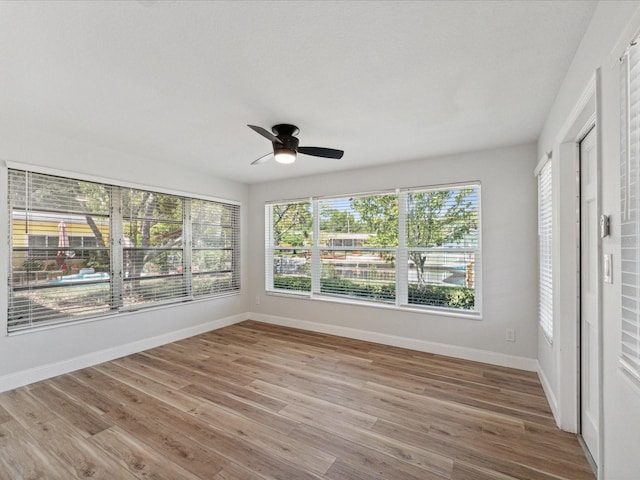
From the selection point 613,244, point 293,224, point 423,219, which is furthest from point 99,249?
point 613,244

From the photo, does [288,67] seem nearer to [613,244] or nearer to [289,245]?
[613,244]

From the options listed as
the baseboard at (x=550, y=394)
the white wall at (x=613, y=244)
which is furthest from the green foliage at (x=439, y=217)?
the white wall at (x=613, y=244)

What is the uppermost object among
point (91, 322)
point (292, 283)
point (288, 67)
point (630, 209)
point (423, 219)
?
point (288, 67)

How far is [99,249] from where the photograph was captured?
3527mm

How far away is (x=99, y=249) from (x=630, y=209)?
4446 millimetres

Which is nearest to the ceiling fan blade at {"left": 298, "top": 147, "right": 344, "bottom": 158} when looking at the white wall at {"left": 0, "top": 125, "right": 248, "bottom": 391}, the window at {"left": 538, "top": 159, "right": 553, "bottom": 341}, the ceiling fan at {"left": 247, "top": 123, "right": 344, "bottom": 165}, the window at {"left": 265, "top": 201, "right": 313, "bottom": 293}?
the ceiling fan at {"left": 247, "top": 123, "right": 344, "bottom": 165}

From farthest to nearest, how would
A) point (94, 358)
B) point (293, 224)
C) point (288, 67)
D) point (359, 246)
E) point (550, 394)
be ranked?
1. point (293, 224)
2. point (359, 246)
3. point (94, 358)
4. point (550, 394)
5. point (288, 67)

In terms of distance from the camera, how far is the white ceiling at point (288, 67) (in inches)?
58.4

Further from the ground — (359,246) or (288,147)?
(288,147)

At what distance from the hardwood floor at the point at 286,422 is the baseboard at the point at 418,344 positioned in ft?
0.47

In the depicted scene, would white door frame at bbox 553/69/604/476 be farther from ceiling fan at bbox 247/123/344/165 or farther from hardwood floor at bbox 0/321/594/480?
ceiling fan at bbox 247/123/344/165

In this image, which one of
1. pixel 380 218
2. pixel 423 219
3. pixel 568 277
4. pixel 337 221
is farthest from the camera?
pixel 337 221

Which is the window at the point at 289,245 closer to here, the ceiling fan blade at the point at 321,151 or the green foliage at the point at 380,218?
the green foliage at the point at 380,218

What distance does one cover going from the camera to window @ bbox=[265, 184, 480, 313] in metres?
3.71
